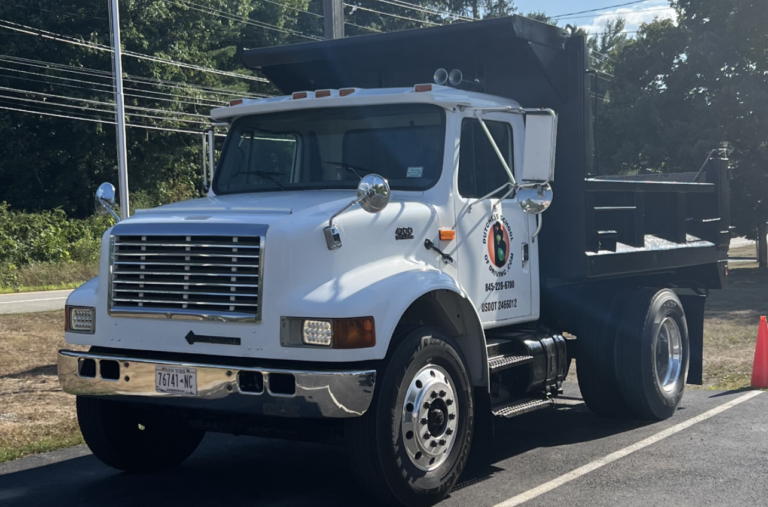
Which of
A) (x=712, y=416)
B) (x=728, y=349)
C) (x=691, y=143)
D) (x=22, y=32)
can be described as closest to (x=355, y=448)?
(x=712, y=416)

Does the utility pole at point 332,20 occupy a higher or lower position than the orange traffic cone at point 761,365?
higher

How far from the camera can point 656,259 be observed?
29.0ft

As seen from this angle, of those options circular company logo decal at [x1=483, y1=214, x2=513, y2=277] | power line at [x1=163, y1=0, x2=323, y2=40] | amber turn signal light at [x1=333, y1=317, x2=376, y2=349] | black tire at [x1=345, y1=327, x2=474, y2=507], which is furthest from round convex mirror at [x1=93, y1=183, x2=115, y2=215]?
power line at [x1=163, y1=0, x2=323, y2=40]

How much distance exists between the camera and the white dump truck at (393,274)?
5465mm

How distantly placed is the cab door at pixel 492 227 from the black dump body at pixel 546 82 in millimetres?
468

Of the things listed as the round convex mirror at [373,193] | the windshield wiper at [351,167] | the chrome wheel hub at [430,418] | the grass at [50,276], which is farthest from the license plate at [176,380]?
the grass at [50,276]

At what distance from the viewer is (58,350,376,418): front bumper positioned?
5.25m

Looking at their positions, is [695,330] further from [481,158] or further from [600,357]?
[481,158]

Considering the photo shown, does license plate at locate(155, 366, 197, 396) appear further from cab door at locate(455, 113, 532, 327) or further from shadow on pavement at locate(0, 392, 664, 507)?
cab door at locate(455, 113, 532, 327)

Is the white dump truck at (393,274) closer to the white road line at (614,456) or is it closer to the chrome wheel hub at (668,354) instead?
the chrome wheel hub at (668,354)

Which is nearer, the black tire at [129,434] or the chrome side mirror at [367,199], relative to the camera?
the chrome side mirror at [367,199]

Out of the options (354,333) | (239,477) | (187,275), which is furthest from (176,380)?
(239,477)

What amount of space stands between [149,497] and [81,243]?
25329 millimetres

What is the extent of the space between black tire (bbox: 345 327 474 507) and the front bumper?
0.18 metres
